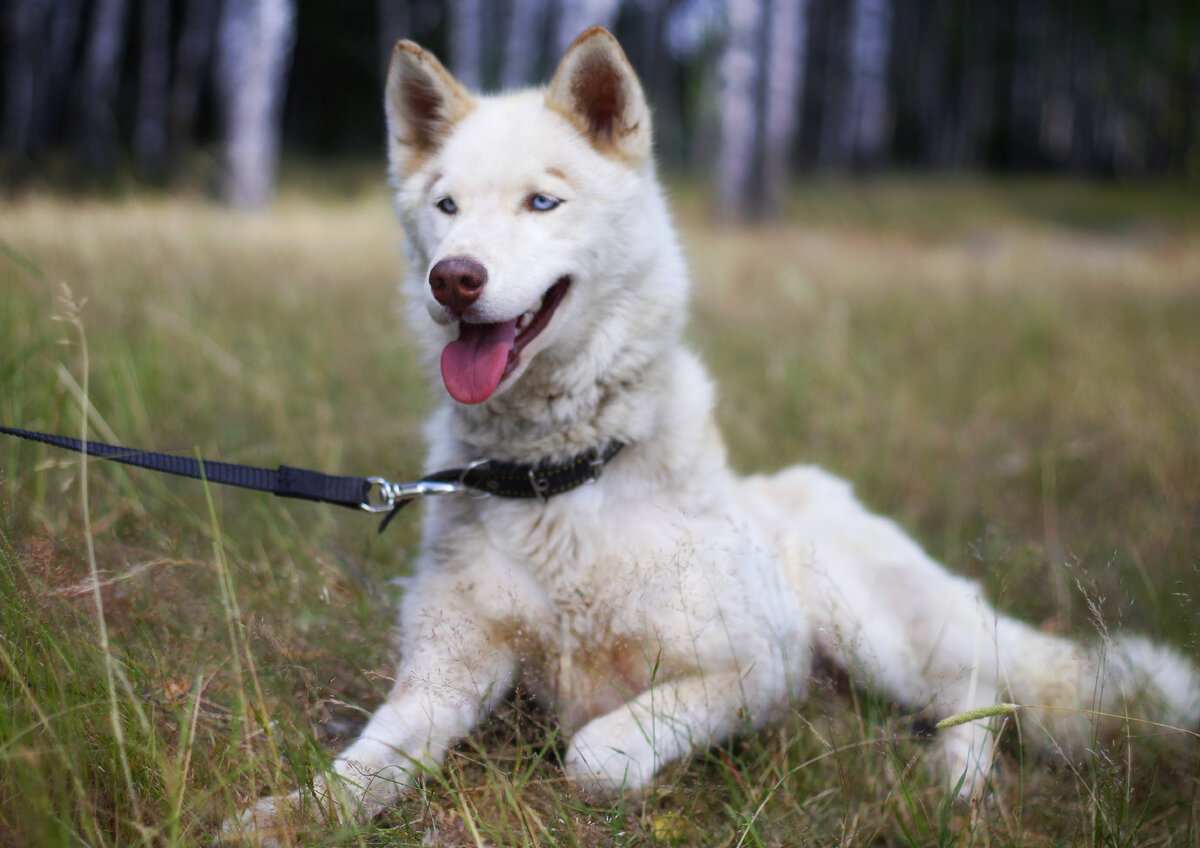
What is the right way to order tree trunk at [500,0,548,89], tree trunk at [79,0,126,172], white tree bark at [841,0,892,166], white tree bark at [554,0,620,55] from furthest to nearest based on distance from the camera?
white tree bark at [841,0,892,166]
tree trunk at [79,0,126,172]
tree trunk at [500,0,548,89]
white tree bark at [554,0,620,55]

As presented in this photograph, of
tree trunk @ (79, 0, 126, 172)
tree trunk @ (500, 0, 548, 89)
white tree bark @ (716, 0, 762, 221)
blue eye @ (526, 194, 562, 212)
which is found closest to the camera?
blue eye @ (526, 194, 562, 212)

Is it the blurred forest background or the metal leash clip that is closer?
the metal leash clip

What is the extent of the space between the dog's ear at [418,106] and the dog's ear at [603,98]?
273 millimetres

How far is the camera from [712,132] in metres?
27.5

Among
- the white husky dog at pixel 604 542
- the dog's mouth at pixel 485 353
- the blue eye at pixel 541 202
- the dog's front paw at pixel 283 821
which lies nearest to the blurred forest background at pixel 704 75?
the white husky dog at pixel 604 542

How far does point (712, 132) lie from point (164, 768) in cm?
2880

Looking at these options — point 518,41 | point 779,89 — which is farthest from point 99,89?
point 779,89

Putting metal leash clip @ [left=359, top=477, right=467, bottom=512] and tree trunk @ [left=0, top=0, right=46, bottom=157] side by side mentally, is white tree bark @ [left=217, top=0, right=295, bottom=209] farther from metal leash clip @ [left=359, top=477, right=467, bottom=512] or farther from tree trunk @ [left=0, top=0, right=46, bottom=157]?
metal leash clip @ [left=359, top=477, right=467, bottom=512]

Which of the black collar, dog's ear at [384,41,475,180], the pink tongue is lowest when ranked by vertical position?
the black collar

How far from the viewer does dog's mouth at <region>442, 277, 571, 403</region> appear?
1.78m

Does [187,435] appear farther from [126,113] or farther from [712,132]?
[712,132]

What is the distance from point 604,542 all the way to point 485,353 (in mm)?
518

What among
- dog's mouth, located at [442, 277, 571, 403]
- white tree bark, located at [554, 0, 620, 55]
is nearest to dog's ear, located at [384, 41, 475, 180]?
dog's mouth, located at [442, 277, 571, 403]

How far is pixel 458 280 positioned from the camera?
5.51 feet
